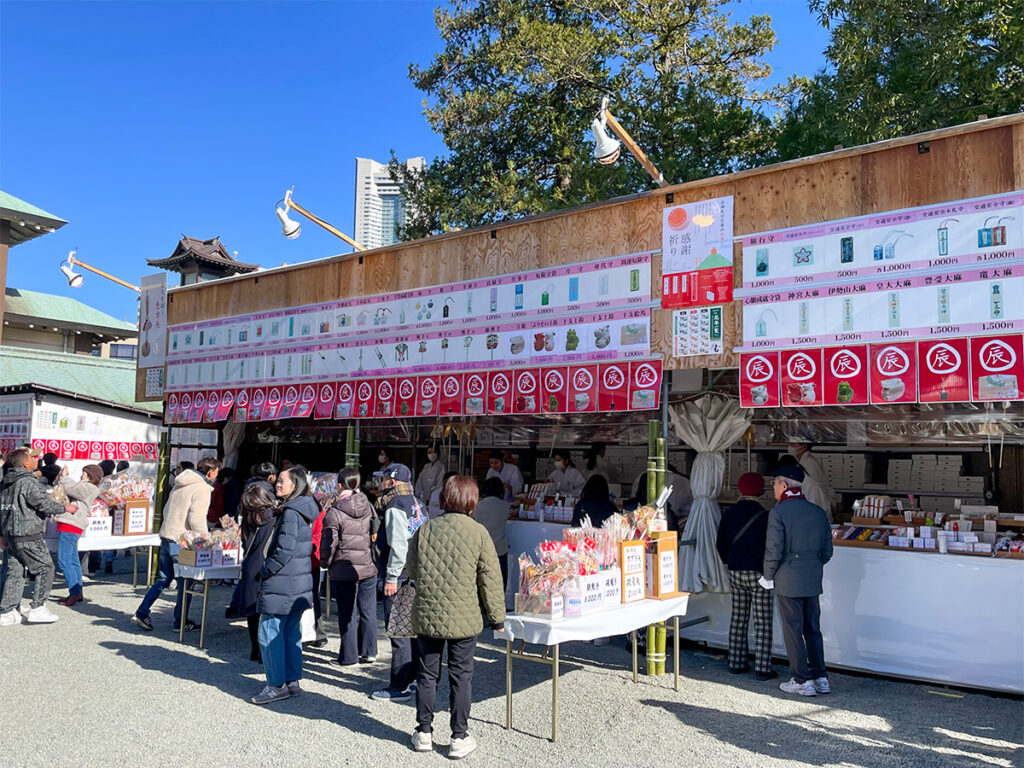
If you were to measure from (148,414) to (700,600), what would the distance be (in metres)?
14.2

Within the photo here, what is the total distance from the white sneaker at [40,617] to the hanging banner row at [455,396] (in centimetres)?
343

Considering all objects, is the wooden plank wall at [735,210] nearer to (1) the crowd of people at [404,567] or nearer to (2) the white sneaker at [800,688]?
(1) the crowd of people at [404,567]

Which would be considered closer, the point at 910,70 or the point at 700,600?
the point at 700,600

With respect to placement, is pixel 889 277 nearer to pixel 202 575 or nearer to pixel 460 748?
pixel 460 748

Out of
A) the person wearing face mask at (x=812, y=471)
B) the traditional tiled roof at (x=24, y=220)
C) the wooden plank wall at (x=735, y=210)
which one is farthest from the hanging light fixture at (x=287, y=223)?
the traditional tiled roof at (x=24, y=220)

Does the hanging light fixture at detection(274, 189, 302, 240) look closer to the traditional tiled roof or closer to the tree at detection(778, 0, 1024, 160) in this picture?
the tree at detection(778, 0, 1024, 160)

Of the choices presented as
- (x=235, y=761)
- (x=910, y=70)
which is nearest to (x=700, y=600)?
(x=235, y=761)

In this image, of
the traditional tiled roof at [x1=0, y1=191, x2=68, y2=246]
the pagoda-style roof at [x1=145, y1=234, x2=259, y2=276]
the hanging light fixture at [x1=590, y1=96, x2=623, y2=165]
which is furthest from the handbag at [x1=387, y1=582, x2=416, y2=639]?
the pagoda-style roof at [x1=145, y1=234, x2=259, y2=276]

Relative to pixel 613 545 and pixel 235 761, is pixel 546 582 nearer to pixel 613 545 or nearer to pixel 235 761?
pixel 613 545

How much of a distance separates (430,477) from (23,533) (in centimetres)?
583

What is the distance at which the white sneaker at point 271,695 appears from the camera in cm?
571

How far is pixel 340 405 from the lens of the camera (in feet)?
32.7

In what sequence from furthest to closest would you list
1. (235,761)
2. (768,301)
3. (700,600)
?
1. (700,600)
2. (768,301)
3. (235,761)

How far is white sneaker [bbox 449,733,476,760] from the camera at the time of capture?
4750 mm
